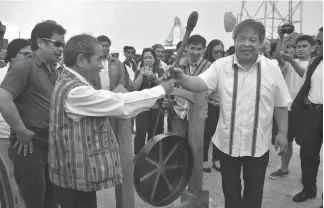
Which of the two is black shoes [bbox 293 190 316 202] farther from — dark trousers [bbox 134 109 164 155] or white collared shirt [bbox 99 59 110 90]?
white collared shirt [bbox 99 59 110 90]

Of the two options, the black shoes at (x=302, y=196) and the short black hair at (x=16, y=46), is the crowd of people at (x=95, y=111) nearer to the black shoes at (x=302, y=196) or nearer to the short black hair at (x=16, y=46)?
the short black hair at (x=16, y=46)

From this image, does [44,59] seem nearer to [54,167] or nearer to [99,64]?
[99,64]

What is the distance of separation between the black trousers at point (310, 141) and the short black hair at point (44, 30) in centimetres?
264

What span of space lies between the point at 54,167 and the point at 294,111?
8.70ft

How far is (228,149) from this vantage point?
2230mm

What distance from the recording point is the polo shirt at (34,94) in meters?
2.05

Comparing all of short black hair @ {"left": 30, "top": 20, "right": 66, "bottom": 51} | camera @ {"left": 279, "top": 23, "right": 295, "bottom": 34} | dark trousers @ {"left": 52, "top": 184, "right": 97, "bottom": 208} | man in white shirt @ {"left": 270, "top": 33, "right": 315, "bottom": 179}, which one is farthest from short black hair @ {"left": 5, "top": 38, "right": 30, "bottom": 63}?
man in white shirt @ {"left": 270, "top": 33, "right": 315, "bottom": 179}

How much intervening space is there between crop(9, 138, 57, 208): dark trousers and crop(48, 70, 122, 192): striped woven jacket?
19.1 inches

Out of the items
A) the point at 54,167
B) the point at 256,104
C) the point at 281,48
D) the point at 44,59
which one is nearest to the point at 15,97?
the point at 44,59

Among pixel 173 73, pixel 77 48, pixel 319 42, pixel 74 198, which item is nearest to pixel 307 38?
pixel 319 42

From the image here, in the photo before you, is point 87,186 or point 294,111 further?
point 294,111

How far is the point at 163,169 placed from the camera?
2539mm

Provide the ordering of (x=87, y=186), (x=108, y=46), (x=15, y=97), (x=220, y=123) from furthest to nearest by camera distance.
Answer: (x=108, y=46)
(x=220, y=123)
(x=15, y=97)
(x=87, y=186)

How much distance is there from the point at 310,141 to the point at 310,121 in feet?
0.73
